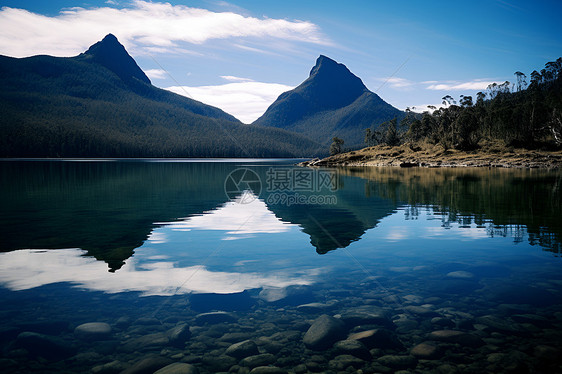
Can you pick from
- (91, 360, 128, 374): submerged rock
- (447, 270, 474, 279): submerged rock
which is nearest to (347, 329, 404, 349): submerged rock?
(91, 360, 128, 374): submerged rock

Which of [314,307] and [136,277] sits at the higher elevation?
[136,277]

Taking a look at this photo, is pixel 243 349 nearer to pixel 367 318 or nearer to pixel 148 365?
pixel 148 365

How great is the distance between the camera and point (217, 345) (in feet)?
24.8

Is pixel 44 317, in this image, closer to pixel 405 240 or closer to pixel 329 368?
pixel 329 368

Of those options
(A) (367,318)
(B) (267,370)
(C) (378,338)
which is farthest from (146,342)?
(A) (367,318)

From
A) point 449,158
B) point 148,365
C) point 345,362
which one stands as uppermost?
point 449,158

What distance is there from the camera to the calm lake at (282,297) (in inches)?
278

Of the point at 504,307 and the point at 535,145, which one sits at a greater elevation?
the point at 535,145

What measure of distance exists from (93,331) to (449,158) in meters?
123

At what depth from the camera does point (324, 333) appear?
7.87 meters

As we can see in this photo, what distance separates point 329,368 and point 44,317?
7.16m

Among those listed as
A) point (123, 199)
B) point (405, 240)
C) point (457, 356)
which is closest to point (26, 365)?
point (457, 356)

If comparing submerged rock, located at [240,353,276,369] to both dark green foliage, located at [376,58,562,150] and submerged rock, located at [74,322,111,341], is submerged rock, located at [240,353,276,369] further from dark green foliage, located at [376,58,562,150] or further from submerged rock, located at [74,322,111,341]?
dark green foliage, located at [376,58,562,150]

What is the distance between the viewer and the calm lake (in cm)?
707
